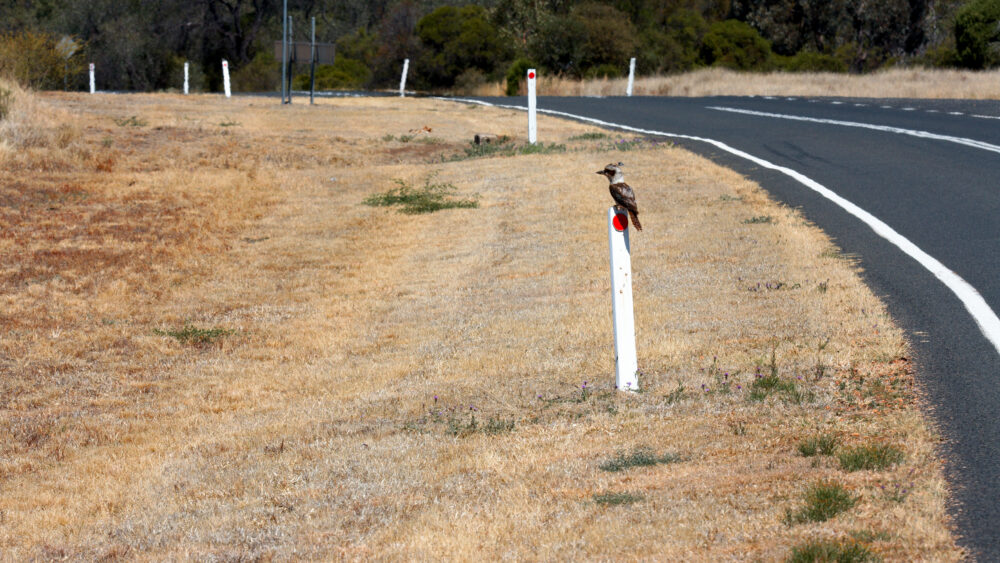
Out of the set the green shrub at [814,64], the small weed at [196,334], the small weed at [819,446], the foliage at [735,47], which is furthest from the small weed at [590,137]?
the foliage at [735,47]

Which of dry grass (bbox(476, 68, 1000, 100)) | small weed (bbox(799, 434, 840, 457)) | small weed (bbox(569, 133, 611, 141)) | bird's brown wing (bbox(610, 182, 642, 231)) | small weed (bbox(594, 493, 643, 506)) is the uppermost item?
dry grass (bbox(476, 68, 1000, 100))

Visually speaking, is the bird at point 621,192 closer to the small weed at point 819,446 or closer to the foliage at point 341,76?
the small weed at point 819,446

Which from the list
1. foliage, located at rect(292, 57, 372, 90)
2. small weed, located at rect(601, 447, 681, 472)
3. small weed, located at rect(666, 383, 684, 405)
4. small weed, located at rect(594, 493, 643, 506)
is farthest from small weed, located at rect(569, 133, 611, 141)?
foliage, located at rect(292, 57, 372, 90)

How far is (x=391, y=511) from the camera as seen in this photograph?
491 cm

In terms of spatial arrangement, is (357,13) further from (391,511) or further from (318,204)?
(391,511)

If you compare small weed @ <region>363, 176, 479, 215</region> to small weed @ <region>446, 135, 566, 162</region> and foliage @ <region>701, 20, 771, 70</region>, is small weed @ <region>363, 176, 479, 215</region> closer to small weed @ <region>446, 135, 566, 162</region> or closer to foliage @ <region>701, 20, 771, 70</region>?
small weed @ <region>446, 135, 566, 162</region>

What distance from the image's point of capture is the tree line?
42594 millimetres

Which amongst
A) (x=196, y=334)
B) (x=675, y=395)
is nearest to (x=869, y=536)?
(x=675, y=395)

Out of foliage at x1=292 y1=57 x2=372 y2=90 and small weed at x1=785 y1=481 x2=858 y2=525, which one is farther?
foliage at x1=292 y1=57 x2=372 y2=90

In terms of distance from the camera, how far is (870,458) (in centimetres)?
468

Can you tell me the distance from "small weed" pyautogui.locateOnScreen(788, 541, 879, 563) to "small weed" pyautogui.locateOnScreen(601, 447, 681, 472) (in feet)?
4.26

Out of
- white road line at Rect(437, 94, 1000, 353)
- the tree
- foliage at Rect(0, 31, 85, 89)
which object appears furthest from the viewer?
the tree

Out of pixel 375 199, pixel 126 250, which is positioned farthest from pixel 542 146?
pixel 126 250

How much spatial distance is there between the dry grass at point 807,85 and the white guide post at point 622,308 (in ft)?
69.2
